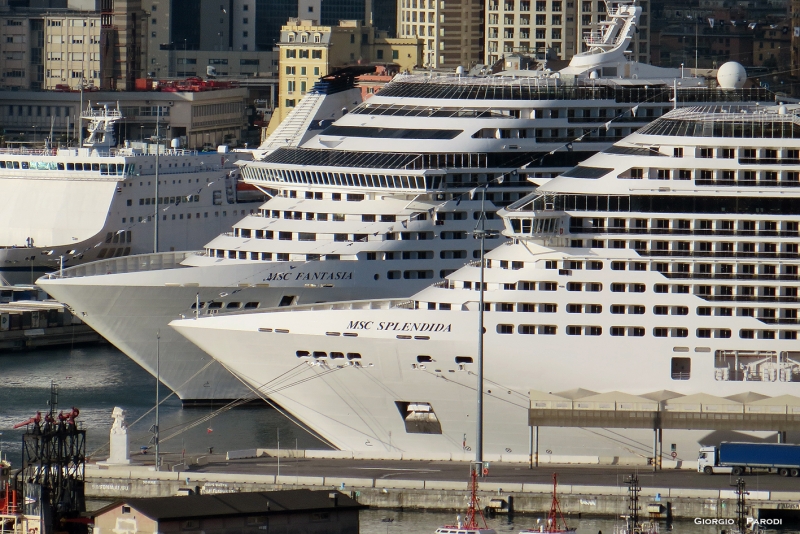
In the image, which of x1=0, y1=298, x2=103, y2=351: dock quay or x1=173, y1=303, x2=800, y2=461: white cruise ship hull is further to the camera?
x1=0, y1=298, x2=103, y2=351: dock quay

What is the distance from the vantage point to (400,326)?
52.2 meters

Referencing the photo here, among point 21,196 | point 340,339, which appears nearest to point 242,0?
point 21,196

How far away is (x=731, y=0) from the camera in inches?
7121

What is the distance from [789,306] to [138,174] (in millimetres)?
38995

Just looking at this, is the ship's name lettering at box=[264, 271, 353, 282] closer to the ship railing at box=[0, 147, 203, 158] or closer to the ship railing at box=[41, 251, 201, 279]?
the ship railing at box=[41, 251, 201, 279]

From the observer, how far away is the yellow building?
389ft

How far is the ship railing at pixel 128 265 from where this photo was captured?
6438 cm

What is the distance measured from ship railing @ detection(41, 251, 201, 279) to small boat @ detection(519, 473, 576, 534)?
60.0ft

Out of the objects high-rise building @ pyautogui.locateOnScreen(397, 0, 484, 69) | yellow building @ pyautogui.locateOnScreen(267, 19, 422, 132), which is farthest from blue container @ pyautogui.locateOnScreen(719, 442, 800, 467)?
high-rise building @ pyautogui.locateOnScreen(397, 0, 484, 69)

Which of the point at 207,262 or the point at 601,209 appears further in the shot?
the point at 207,262

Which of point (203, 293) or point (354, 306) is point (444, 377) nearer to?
point (354, 306)

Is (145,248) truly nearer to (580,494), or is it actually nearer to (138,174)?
(138,174)

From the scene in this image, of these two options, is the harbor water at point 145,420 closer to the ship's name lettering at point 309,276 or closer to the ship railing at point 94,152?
the ship's name lettering at point 309,276

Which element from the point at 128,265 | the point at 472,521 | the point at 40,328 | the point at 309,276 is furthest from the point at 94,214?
the point at 472,521
